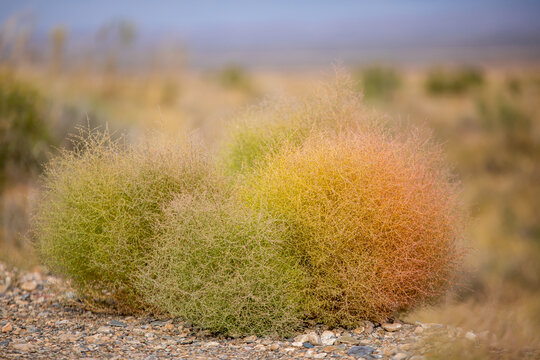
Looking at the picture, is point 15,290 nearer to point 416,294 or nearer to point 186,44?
point 416,294

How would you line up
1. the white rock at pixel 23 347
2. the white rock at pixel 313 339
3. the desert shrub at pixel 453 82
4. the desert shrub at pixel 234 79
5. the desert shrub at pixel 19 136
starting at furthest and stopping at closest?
the desert shrub at pixel 234 79 → the desert shrub at pixel 453 82 → the desert shrub at pixel 19 136 → the white rock at pixel 313 339 → the white rock at pixel 23 347

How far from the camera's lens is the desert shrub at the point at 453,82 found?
3184cm

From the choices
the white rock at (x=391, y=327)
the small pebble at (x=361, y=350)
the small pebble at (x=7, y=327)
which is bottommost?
the white rock at (x=391, y=327)

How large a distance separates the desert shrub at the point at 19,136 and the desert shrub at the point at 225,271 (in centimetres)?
710

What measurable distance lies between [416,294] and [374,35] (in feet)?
467

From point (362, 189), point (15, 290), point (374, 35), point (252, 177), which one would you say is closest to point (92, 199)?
point (252, 177)

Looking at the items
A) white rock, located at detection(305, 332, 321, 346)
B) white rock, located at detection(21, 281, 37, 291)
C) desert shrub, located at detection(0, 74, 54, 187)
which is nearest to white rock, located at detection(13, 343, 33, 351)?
white rock, located at detection(21, 281, 37, 291)

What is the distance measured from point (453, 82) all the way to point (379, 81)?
4842 mm

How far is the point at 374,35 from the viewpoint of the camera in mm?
141000

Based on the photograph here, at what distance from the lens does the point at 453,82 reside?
3244cm

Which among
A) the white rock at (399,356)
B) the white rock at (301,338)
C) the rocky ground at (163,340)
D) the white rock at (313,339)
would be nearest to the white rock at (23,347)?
the rocky ground at (163,340)

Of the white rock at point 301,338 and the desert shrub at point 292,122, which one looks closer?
the white rock at point 301,338

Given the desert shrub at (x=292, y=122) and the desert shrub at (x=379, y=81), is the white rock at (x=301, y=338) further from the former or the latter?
the desert shrub at (x=379, y=81)

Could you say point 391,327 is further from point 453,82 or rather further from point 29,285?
point 453,82
